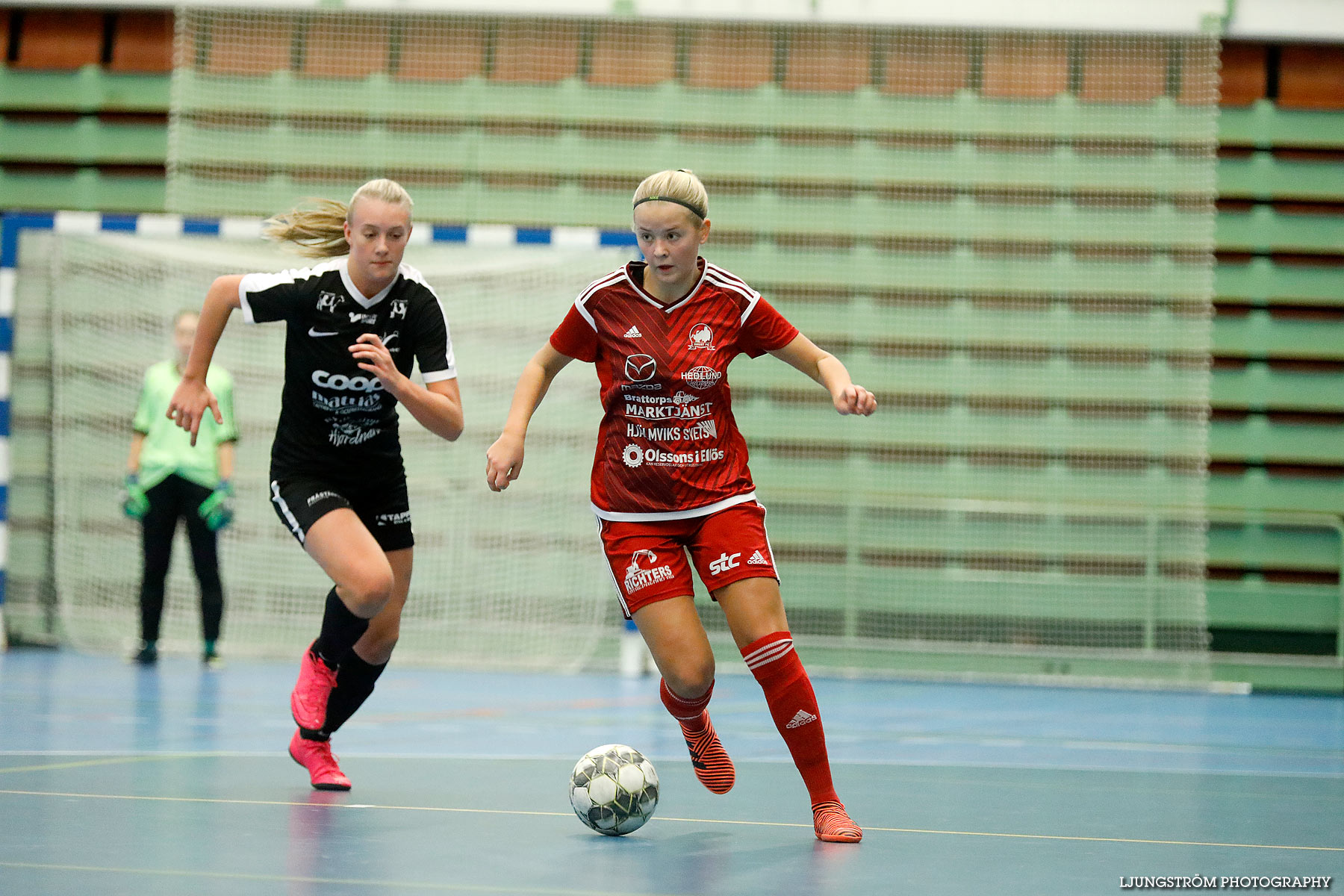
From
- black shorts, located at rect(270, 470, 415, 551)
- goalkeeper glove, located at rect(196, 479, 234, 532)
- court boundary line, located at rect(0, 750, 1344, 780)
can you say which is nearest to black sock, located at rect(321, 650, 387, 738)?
black shorts, located at rect(270, 470, 415, 551)

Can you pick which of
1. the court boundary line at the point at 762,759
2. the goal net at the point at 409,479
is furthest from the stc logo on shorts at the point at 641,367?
the goal net at the point at 409,479

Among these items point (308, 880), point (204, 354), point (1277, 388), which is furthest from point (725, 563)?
point (1277, 388)

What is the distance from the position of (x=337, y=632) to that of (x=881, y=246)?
244 inches

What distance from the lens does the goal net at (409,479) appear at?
8.51 metres

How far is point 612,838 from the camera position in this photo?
11.2ft

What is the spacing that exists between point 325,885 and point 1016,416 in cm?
720

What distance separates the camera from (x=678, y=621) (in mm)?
3580

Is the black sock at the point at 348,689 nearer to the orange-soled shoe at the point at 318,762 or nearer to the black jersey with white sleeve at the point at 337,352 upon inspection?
the orange-soled shoe at the point at 318,762

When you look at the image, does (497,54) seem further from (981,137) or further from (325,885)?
(325,885)

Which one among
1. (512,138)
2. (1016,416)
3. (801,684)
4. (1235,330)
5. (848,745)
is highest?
(512,138)

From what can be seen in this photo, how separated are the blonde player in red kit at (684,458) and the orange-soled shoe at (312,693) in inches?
36.5

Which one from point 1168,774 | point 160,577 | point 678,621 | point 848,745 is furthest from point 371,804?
point 160,577

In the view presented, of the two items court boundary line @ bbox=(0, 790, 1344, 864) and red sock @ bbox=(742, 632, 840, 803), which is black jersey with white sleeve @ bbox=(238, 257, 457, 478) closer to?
court boundary line @ bbox=(0, 790, 1344, 864)

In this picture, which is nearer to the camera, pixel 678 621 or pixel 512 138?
pixel 678 621
